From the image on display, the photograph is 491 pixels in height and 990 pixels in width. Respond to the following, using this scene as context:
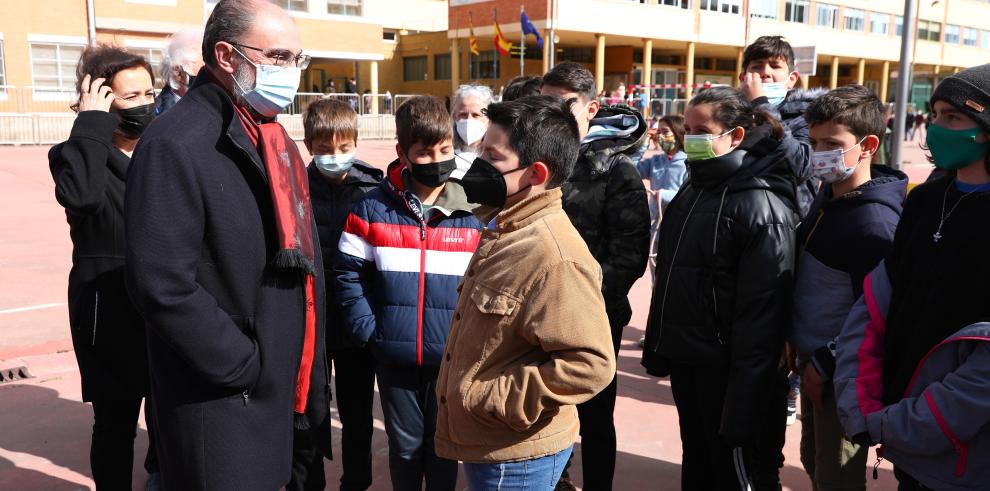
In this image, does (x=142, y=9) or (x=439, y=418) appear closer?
(x=439, y=418)

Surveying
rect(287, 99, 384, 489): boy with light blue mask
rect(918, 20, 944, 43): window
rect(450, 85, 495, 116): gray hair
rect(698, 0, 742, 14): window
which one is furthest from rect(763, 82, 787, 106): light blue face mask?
rect(918, 20, 944, 43): window

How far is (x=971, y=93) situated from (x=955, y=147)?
0.56 feet

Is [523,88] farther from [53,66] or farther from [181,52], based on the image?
[53,66]

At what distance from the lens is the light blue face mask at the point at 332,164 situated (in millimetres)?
3637

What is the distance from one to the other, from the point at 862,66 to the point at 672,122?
54.4 m

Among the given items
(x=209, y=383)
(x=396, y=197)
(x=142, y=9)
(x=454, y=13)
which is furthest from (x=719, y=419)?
(x=454, y=13)

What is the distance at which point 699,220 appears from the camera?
3148mm

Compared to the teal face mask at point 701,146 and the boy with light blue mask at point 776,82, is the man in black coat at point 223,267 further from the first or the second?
the boy with light blue mask at point 776,82

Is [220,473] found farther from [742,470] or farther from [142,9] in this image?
[142,9]

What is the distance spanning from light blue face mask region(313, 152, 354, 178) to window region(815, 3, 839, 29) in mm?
52589

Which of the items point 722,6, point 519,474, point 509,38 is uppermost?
point 722,6

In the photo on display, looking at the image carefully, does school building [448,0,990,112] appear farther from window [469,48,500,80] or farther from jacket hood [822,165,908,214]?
jacket hood [822,165,908,214]

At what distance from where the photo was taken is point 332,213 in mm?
3684

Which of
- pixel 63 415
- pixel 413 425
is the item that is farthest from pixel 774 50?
pixel 63 415
